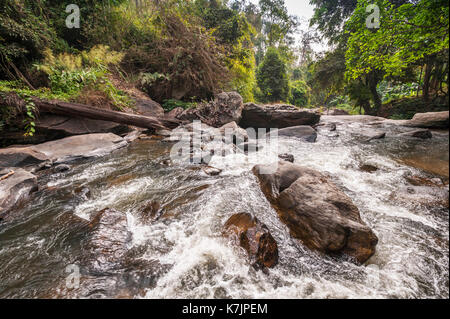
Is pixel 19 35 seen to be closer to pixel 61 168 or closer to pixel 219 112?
pixel 61 168

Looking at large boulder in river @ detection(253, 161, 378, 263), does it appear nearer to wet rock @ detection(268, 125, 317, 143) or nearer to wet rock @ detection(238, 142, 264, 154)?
wet rock @ detection(238, 142, 264, 154)

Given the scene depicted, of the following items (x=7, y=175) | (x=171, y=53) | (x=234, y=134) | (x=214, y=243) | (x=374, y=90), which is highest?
(x=171, y=53)

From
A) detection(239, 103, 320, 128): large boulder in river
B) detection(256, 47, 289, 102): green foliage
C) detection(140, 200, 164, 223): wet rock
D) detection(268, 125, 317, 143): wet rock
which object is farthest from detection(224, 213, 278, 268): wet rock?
detection(256, 47, 289, 102): green foliage

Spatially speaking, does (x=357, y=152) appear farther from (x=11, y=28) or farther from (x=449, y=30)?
(x=11, y=28)

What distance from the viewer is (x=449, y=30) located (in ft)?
3.04

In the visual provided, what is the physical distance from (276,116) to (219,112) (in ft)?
9.19

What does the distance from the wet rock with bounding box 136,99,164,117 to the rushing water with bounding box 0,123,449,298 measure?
5.13m

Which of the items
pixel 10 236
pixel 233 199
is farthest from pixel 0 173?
pixel 233 199

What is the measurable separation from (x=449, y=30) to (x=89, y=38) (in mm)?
11537

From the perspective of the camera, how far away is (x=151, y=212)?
2557mm

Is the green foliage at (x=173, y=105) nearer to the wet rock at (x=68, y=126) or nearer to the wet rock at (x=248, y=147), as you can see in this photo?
the wet rock at (x=68, y=126)

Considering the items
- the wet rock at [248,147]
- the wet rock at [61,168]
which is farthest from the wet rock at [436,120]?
the wet rock at [61,168]

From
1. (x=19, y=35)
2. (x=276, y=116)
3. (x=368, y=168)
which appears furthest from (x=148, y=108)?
(x=368, y=168)

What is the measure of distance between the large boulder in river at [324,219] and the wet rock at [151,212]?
5.43 feet
